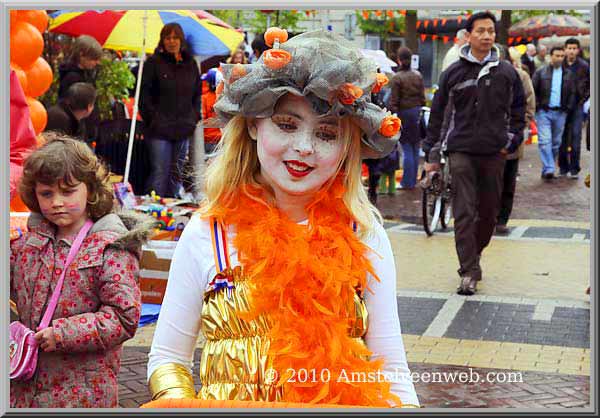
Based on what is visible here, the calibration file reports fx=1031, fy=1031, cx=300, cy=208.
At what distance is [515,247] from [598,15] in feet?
26.1

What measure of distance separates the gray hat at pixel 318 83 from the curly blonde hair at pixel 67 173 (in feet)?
4.30

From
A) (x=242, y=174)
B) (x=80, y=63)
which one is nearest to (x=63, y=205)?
(x=242, y=174)

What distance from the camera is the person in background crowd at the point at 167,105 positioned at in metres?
10.7

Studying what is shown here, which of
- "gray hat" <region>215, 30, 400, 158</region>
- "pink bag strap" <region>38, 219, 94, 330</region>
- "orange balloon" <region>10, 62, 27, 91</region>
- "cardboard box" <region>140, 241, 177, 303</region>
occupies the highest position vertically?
"gray hat" <region>215, 30, 400, 158</region>

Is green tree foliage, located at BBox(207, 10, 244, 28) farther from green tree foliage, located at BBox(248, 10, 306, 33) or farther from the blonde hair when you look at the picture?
the blonde hair

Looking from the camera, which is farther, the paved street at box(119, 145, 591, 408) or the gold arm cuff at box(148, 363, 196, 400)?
the paved street at box(119, 145, 591, 408)

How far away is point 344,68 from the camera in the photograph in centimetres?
254

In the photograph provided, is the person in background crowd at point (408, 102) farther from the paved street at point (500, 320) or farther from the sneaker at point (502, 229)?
the sneaker at point (502, 229)

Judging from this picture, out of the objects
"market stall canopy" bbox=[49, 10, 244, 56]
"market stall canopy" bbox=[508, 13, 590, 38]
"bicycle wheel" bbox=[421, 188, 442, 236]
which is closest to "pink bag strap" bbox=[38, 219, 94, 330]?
"market stall canopy" bbox=[49, 10, 244, 56]

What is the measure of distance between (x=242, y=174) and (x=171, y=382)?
585mm

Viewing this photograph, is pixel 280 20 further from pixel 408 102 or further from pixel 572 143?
pixel 408 102

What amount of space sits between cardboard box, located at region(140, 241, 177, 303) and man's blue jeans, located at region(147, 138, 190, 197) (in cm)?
344

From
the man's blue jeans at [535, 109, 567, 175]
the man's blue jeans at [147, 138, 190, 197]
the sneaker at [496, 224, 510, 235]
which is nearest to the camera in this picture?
the man's blue jeans at [147, 138, 190, 197]

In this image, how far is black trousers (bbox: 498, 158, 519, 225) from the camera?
36.8 feet
